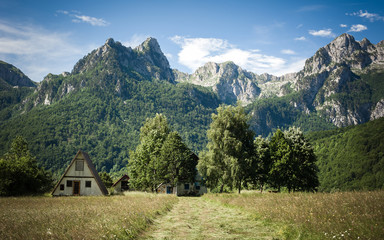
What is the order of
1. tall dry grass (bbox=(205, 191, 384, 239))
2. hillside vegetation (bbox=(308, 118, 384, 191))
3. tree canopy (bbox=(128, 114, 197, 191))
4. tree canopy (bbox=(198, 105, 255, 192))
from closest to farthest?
tall dry grass (bbox=(205, 191, 384, 239)) < tree canopy (bbox=(198, 105, 255, 192)) < tree canopy (bbox=(128, 114, 197, 191)) < hillside vegetation (bbox=(308, 118, 384, 191))

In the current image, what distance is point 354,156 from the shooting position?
13750 centimetres

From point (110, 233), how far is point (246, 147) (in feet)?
101

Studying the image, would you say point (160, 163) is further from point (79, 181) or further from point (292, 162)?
point (292, 162)

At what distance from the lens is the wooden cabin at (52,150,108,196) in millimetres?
40000

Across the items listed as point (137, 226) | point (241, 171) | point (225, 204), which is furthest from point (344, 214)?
point (241, 171)

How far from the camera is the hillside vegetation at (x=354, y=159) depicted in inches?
4838

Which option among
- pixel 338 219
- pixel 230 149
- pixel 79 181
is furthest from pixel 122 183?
pixel 338 219

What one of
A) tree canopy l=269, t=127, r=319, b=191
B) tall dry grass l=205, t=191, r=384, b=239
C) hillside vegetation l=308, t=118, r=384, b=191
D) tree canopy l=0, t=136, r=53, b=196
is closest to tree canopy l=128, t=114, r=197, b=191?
tree canopy l=269, t=127, r=319, b=191

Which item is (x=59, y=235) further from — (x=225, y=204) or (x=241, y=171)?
(x=241, y=171)

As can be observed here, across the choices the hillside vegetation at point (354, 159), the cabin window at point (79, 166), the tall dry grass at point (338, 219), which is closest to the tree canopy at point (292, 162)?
the tall dry grass at point (338, 219)

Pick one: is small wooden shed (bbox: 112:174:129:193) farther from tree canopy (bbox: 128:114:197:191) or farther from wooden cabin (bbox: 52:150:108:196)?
wooden cabin (bbox: 52:150:108:196)

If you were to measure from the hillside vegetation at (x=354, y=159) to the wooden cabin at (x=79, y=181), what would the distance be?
106515mm

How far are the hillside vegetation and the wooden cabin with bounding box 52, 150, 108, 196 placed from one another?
349ft

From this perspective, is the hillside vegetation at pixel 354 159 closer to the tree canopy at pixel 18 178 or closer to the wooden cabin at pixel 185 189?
the wooden cabin at pixel 185 189
